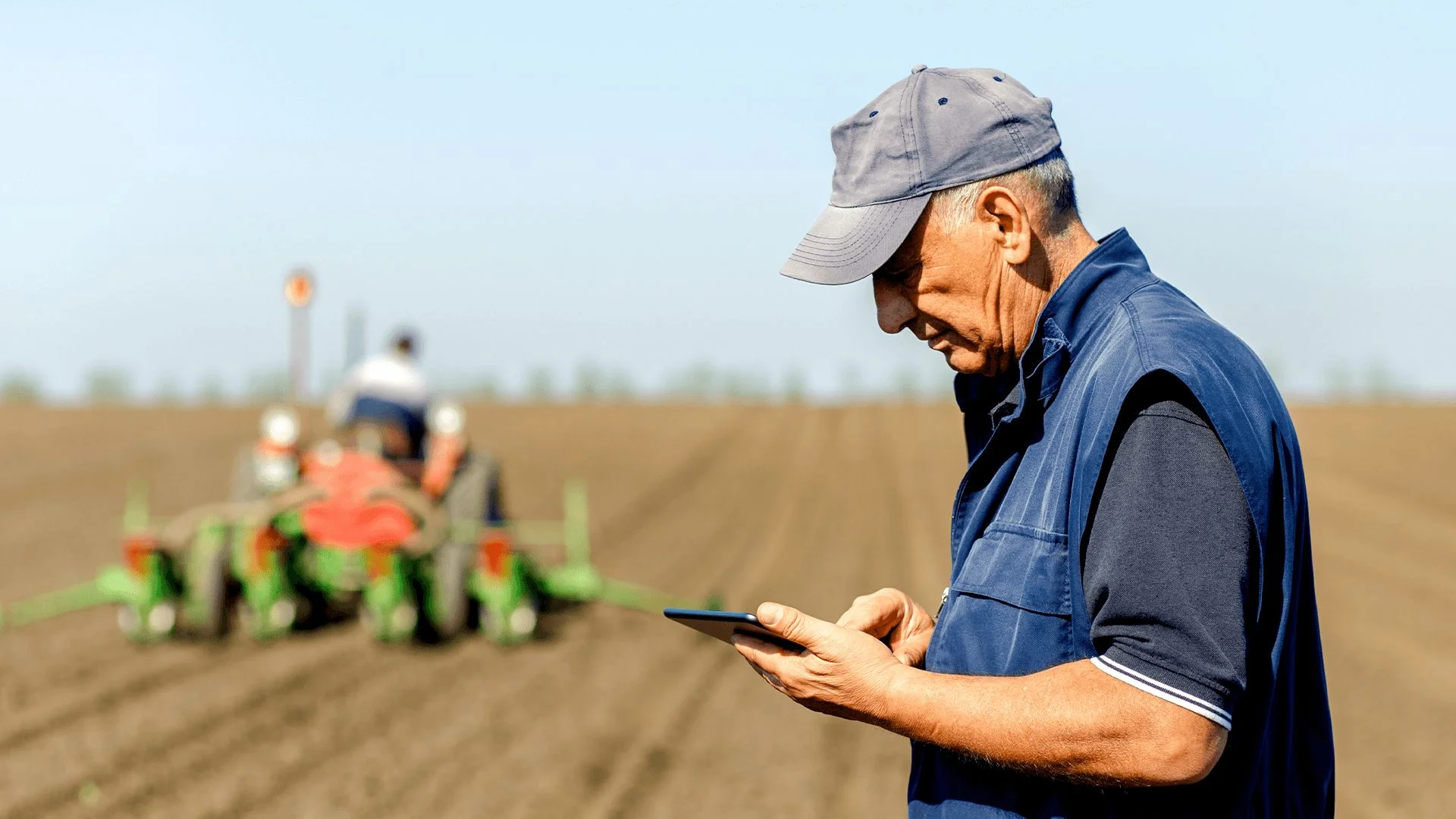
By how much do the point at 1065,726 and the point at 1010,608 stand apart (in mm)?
166

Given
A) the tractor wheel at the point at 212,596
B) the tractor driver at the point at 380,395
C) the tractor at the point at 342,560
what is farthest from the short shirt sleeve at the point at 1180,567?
the tractor driver at the point at 380,395

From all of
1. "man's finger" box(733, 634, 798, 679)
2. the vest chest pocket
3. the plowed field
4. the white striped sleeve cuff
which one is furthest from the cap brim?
the plowed field

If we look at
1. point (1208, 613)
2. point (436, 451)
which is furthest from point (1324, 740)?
point (436, 451)

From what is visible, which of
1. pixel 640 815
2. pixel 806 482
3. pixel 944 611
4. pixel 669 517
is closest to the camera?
pixel 944 611

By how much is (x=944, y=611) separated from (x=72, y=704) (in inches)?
266

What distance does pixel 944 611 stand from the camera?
1759 mm

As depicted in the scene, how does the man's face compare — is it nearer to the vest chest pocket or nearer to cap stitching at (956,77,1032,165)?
cap stitching at (956,77,1032,165)

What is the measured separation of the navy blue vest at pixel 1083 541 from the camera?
1489mm

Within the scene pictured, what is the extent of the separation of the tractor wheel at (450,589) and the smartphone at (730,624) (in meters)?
7.31

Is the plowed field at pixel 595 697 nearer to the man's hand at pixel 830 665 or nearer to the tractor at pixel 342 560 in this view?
the tractor at pixel 342 560

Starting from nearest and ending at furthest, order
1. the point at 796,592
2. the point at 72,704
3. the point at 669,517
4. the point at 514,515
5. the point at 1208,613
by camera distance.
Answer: the point at 1208,613 < the point at 72,704 < the point at 796,592 < the point at 669,517 < the point at 514,515

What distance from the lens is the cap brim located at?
1698 mm

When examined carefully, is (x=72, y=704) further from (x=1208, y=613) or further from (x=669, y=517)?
(x=669, y=517)

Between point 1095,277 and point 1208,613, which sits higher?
point 1095,277
